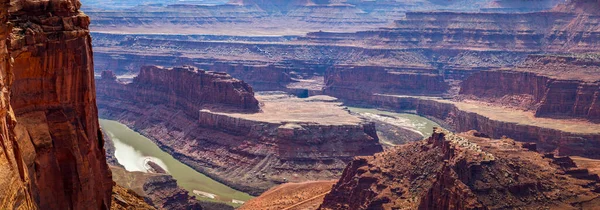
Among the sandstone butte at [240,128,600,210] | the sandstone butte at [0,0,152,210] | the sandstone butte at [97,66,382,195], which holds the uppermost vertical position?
the sandstone butte at [0,0,152,210]

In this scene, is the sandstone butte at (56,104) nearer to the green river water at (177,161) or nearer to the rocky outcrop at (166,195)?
the rocky outcrop at (166,195)

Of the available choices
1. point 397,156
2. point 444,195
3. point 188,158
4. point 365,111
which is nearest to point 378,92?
point 365,111

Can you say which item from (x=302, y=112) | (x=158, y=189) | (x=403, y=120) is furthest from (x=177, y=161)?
(x=403, y=120)

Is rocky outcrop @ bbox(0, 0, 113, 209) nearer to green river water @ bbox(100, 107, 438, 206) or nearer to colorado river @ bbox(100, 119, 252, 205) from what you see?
green river water @ bbox(100, 107, 438, 206)

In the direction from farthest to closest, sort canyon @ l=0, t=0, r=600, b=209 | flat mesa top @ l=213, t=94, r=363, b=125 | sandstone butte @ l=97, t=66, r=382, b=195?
1. flat mesa top @ l=213, t=94, r=363, b=125
2. sandstone butte @ l=97, t=66, r=382, b=195
3. canyon @ l=0, t=0, r=600, b=209

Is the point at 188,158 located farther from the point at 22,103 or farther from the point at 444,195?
the point at 22,103

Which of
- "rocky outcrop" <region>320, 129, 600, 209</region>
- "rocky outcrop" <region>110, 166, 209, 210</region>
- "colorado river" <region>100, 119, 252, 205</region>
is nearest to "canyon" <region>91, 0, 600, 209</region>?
"colorado river" <region>100, 119, 252, 205</region>
